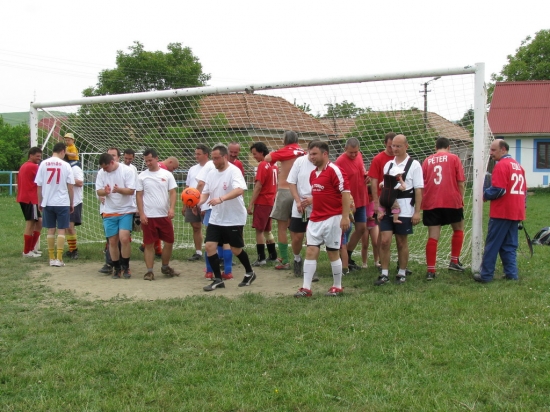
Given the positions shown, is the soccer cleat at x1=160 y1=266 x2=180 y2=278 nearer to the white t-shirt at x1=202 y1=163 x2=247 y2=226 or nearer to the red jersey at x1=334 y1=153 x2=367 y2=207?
the white t-shirt at x1=202 y1=163 x2=247 y2=226

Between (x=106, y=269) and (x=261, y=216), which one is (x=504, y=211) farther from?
(x=106, y=269)

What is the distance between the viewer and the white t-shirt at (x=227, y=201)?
6.71 m

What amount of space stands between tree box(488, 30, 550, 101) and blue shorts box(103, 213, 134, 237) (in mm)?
35072

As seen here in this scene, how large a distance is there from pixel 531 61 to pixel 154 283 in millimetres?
39088

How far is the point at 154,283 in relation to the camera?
7.10 meters

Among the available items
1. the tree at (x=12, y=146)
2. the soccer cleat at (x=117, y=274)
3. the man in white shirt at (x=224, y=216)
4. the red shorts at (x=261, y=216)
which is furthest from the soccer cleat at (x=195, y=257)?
the tree at (x=12, y=146)

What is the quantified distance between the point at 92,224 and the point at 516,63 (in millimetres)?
35439

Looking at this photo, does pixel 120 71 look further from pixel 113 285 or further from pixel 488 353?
pixel 488 353

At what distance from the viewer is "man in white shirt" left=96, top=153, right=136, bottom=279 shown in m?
7.48

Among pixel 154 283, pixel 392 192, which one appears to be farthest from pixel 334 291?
pixel 154 283

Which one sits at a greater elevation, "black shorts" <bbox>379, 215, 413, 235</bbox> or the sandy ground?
"black shorts" <bbox>379, 215, 413, 235</bbox>

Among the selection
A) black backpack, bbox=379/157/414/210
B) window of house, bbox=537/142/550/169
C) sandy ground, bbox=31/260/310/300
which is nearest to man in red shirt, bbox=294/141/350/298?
sandy ground, bbox=31/260/310/300

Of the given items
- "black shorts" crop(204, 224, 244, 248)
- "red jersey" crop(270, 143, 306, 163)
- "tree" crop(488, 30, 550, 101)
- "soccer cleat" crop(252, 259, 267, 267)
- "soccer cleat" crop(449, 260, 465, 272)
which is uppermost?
"tree" crop(488, 30, 550, 101)

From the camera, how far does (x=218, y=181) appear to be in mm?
6844
